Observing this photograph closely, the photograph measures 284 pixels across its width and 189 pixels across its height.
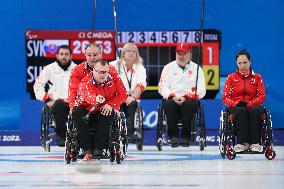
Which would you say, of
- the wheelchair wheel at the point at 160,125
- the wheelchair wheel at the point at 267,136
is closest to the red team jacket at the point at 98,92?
the wheelchair wheel at the point at 267,136

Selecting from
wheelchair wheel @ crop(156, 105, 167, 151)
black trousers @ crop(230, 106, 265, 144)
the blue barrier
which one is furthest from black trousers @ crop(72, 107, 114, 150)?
the blue barrier

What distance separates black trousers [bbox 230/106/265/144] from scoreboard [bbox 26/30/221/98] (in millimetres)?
2664

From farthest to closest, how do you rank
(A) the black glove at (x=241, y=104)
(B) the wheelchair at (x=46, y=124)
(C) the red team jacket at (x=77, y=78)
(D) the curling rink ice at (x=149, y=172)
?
(B) the wheelchair at (x=46, y=124) < (A) the black glove at (x=241, y=104) < (C) the red team jacket at (x=77, y=78) < (D) the curling rink ice at (x=149, y=172)

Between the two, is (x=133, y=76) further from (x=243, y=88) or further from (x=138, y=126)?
(x=243, y=88)

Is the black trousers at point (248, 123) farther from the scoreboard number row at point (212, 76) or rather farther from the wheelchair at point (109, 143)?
the scoreboard number row at point (212, 76)

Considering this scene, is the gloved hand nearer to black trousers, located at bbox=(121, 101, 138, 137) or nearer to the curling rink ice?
the curling rink ice

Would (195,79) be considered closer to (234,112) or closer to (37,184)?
(234,112)

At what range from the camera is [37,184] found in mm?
5215

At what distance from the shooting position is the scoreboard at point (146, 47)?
10055 mm

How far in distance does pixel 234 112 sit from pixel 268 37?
296 cm

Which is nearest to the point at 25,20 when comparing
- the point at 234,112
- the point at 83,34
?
the point at 83,34

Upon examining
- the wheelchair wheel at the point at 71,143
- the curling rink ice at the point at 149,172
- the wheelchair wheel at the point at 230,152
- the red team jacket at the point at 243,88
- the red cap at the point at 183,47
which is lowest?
the curling rink ice at the point at 149,172

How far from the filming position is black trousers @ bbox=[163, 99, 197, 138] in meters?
8.62

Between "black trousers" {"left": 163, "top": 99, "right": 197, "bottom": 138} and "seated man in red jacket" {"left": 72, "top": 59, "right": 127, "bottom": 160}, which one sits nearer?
"seated man in red jacket" {"left": 72, "top": 59, "right": 127, "bottom": 160}
